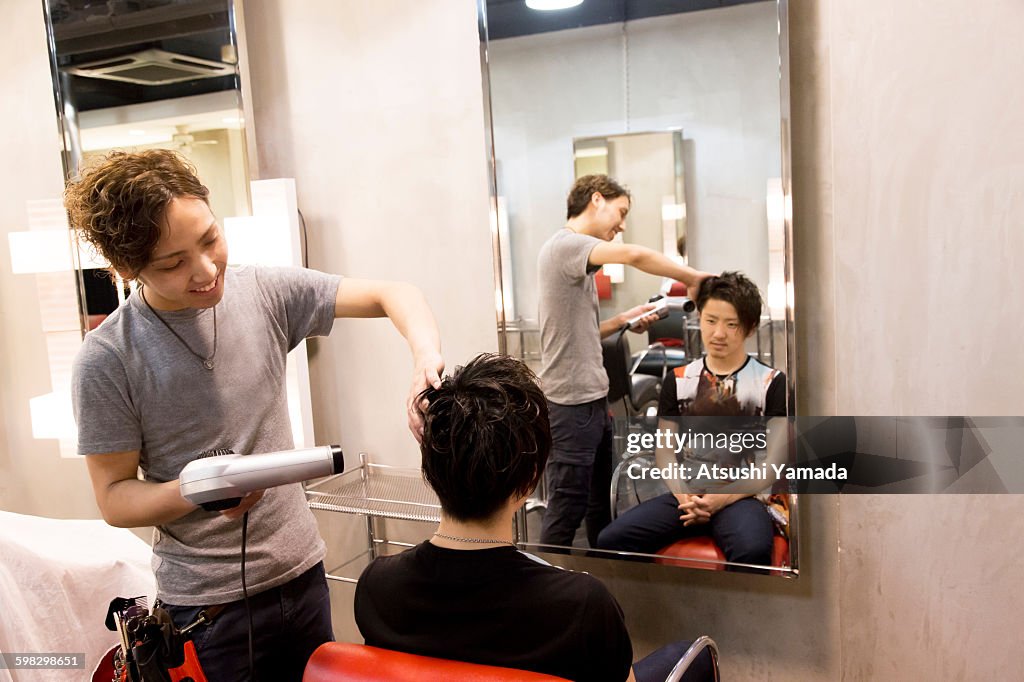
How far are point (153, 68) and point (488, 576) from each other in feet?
6.46

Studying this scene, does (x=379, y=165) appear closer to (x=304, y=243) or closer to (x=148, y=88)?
(x=304, y=243)

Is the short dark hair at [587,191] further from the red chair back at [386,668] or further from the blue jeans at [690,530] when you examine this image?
the red chair back at [386,668]

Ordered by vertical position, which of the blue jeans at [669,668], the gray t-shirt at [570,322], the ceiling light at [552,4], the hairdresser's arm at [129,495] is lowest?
the blue jeans at [669,668]

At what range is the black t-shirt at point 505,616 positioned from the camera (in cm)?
105

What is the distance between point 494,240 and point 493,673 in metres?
1.22

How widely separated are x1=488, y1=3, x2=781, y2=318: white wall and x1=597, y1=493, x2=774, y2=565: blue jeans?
1.67ft

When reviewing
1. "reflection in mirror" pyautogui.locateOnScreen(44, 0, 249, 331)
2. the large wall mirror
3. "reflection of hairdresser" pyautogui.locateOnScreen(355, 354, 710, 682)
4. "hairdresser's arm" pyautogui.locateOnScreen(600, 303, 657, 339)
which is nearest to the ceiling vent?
"reflection in mirror" pyautogui.locateOnScreen(44, 0, 249, 331)

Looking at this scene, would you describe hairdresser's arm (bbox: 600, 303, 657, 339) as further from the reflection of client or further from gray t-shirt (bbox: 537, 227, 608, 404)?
the reflection of client

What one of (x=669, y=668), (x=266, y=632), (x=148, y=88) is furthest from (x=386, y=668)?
(x=148, y=88)

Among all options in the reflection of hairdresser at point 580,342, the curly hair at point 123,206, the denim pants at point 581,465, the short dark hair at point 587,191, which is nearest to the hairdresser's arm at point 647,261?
the reflection of hairdresser at point 580,342

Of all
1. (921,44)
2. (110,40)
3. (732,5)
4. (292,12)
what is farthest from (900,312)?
(110,40)

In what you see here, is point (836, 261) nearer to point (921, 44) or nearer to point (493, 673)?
point (921, 44)

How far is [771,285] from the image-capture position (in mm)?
1718

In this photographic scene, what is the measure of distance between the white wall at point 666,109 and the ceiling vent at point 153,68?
90cm
